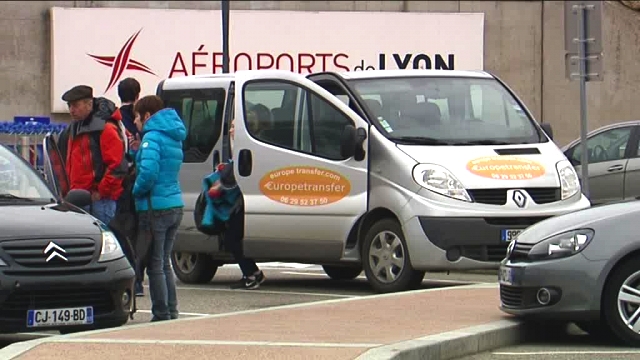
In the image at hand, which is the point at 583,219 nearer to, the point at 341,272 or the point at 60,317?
the point at 60,317

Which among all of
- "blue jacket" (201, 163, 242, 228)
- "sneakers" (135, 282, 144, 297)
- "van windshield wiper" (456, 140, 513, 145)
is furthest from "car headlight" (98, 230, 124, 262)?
"van windshield wiper" (456, 140, 513, 145)

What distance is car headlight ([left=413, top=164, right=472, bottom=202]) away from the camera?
14.1 metres

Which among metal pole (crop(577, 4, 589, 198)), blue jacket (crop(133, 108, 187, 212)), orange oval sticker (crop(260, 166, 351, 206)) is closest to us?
blue jacket (crop(133, 108, 187, 212))

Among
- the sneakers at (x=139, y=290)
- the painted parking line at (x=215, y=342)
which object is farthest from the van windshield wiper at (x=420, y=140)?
the painted parking line at (x=215, y=342)

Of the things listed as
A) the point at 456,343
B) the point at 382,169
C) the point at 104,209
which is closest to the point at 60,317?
the point at 456,343

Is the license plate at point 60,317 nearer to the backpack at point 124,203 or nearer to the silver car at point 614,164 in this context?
the backpack at point 124,203

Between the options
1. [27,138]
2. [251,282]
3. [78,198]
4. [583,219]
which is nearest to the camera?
[583,219]

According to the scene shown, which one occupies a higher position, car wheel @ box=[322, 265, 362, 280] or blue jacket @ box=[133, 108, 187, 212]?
blue jacket @ box=[133, 108, 187, 212]

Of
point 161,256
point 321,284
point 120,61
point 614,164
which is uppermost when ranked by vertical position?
point 120,61

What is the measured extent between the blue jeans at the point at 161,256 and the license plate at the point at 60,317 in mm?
1195

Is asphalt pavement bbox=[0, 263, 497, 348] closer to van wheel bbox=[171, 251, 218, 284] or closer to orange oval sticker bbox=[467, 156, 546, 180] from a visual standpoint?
van wheel bbox=[171, 251, 218, 284]

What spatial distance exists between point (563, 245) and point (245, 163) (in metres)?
5.17

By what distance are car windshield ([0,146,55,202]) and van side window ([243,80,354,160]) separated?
3.80m

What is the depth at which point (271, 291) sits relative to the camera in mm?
15383
